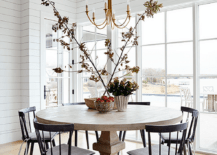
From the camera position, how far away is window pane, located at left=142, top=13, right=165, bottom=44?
3.79 meters

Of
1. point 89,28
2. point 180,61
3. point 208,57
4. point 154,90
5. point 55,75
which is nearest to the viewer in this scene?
point 208,57

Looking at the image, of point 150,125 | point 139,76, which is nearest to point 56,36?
point 139,76

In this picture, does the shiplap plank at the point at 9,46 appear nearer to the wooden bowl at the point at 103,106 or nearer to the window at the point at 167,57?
the window at the point at 167,57

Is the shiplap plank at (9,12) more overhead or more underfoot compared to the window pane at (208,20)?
more overhead

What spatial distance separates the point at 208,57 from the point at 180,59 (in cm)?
42

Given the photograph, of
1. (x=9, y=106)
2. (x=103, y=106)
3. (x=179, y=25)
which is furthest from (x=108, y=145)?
(x=9, y=106)

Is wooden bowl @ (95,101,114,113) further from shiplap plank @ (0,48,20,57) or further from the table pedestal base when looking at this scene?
shiplap plank @ (0,48,20,57)

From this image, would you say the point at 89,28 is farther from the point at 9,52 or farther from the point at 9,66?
the point at 9,66

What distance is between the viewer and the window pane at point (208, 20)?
10.8 ft

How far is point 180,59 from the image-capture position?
3592 mm

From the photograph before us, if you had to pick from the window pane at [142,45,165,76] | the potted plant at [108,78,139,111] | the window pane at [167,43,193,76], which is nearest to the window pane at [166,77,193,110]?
the window pane at [167,43,193,76]

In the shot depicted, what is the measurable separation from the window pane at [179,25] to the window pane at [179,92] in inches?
26.6

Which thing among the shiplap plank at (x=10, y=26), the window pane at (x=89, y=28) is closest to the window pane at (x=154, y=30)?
the window pane at (x=89, y=28)

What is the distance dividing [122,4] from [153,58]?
121cm
